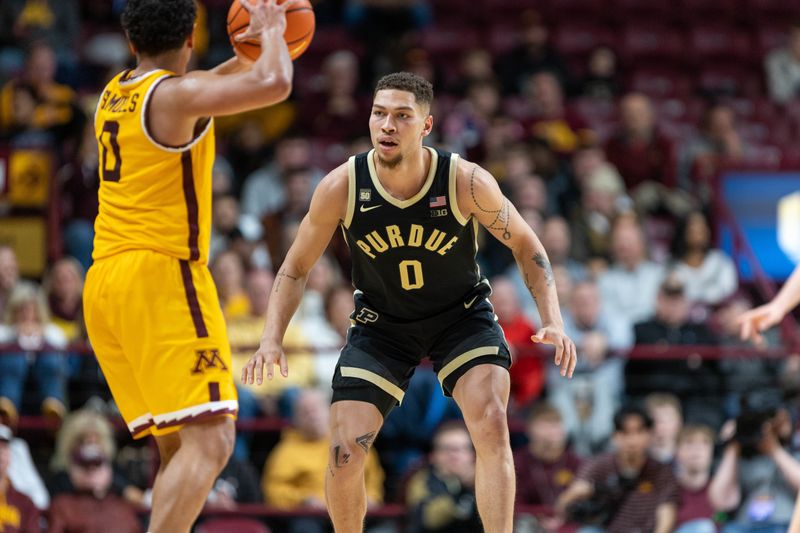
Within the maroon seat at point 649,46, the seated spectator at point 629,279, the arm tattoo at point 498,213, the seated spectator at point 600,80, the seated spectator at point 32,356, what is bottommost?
the seated spectator at point 32,356

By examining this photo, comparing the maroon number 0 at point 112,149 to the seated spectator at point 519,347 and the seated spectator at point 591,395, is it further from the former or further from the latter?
the seated spectator at point 591,395

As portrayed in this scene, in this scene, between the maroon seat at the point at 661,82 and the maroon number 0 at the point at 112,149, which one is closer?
the maroon number 0 at the point at 112,149

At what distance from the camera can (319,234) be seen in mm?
6164

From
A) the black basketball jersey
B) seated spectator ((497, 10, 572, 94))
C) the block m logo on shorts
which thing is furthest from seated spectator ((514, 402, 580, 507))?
seated spectator ((497, 10, 572, 94))

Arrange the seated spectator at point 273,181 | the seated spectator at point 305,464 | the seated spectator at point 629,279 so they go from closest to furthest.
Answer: the seated spectator at point 305,464
the seated spectator at point 629,279
the seated spectator at point 273,181

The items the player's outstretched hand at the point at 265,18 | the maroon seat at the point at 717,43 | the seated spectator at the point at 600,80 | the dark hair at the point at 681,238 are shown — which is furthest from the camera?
the maroon seat at the point at 717,43

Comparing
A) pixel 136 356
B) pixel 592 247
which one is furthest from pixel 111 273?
pixel 592 247

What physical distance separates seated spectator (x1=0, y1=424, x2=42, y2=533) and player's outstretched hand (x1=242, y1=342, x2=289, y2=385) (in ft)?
9.43

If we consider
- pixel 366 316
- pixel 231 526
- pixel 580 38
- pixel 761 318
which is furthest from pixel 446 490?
pixel 580 38

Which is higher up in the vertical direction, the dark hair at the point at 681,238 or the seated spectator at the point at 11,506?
the dark hair at the point at 681,238

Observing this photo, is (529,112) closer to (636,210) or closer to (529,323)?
(636,210)

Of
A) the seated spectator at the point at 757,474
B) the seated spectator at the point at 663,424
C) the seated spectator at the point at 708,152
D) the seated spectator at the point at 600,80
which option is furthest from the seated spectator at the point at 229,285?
the seated spectator at the point at 600,80

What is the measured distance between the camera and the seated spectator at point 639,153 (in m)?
13.1

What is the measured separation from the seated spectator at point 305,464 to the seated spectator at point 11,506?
175 centimetres
